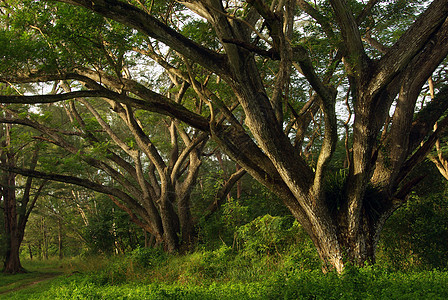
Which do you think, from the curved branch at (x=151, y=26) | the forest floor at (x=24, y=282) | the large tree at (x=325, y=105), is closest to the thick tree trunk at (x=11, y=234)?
the forest floor at (x=24, y=282)

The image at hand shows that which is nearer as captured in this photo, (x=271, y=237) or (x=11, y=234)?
(x=271, y=237)

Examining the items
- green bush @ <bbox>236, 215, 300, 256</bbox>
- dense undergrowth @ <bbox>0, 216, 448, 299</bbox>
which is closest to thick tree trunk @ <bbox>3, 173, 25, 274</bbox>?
dense undergrowth @ <bbox>0, 216, 448, 299</bbox>

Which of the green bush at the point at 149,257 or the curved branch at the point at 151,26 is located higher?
the curved branch at the point at 151,26

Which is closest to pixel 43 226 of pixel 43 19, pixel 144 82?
pixel 144 82

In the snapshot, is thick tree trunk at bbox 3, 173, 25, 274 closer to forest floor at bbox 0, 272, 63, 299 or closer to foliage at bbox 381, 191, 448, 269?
forest floor at bbox 0, 272, 63, 299

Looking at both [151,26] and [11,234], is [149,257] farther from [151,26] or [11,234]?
[11,234]

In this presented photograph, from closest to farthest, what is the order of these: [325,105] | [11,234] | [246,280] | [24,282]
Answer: [325,105]
[246,280]
[24,282]
[11,234]

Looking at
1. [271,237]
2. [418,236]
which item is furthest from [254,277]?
[418,236]

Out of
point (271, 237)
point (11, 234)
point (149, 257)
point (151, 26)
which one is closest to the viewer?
point (151, 26)

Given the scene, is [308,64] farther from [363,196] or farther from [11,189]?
[11,189]

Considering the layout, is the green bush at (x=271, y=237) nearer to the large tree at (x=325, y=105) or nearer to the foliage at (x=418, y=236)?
the foliage at (x=418, y=236)

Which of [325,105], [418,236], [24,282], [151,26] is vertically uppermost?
[151,26]

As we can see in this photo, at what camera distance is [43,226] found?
32.2 meters

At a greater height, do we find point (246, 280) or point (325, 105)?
point (325, 105)
